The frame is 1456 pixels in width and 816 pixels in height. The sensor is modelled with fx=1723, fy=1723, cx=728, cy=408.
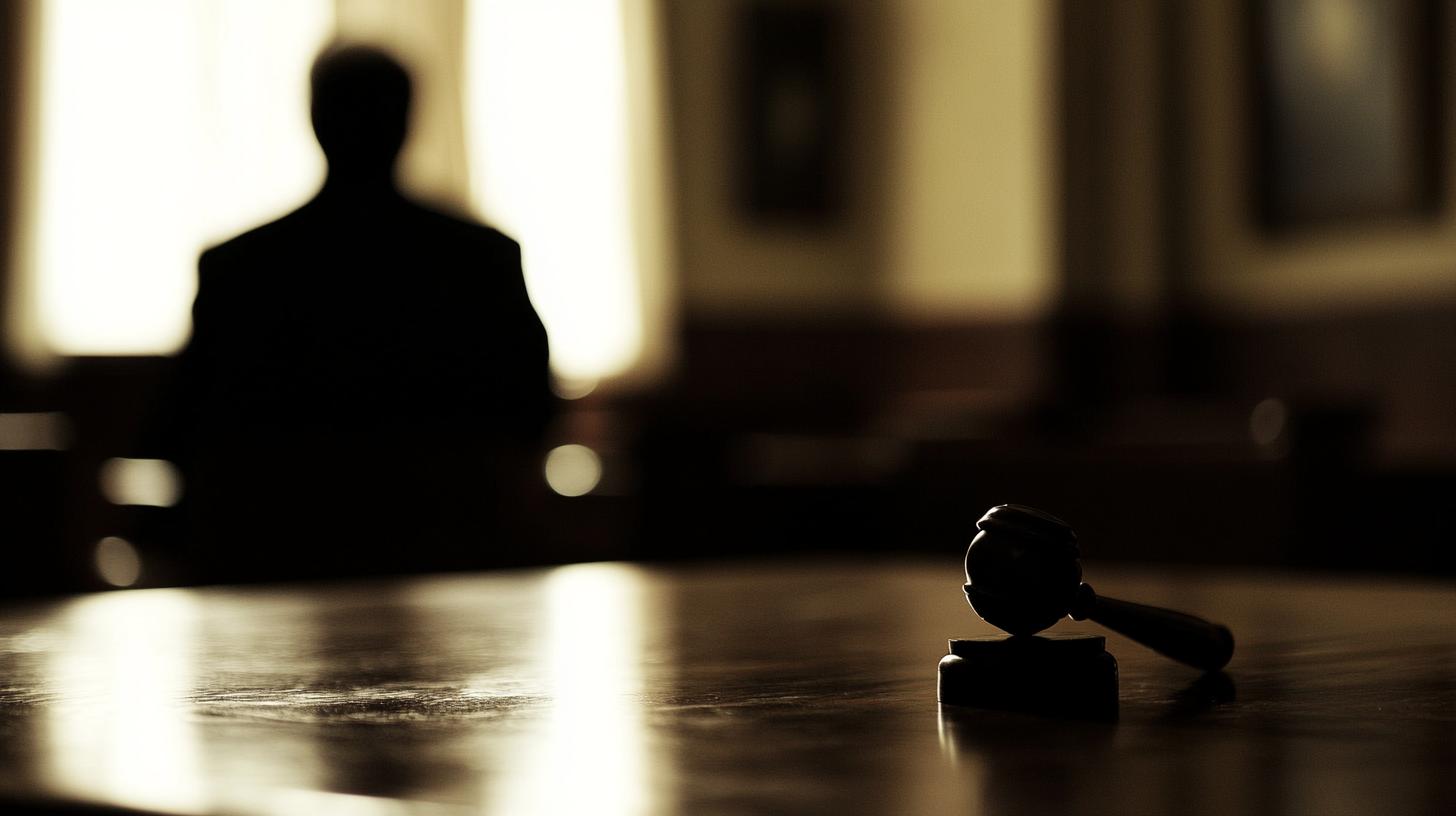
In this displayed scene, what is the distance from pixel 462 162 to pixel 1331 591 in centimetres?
603

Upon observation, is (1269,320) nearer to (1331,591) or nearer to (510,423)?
(510,423)

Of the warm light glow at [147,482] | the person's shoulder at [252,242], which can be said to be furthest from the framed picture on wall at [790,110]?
the person's shoulder at [252,242]

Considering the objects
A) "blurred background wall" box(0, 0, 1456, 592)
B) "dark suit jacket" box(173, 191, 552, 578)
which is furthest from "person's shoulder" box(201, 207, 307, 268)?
"blurred background wall" box(0, 0, 1456, 592)

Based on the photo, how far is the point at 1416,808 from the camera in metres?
0.85

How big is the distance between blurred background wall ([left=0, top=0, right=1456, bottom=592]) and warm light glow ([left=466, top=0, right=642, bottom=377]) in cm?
2

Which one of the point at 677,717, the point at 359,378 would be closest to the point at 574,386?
the point at 359,378

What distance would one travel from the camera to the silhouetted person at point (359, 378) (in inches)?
125

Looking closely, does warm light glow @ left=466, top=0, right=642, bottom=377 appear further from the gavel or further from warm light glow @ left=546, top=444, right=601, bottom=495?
the gavel

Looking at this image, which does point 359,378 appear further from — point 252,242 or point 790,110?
point 790,110

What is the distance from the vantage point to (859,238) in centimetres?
893

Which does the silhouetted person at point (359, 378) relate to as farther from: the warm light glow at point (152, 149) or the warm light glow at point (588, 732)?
the warm light glow at point (152, 149)

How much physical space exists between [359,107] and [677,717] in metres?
2.41

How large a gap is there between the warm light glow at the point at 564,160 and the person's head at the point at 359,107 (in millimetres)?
4460

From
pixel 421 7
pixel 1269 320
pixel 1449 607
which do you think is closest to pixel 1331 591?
pixel 1449 607
